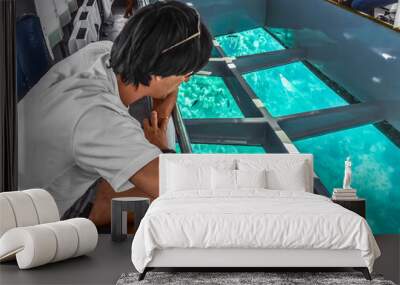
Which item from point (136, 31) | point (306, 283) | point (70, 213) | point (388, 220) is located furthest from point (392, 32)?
point (70, 213)

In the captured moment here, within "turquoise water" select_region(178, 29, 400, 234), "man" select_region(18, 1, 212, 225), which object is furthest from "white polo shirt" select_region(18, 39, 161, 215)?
"turquoise water" select_region(178, 29, 400, 234)

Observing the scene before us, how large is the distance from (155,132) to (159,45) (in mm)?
820

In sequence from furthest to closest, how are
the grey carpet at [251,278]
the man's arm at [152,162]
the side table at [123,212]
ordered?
the man's arm at [152,162] < the side table at [123,212] < the grey carpet at [251,278]

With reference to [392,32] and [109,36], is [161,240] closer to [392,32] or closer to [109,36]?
[109,36]

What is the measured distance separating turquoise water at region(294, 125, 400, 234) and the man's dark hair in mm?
1330

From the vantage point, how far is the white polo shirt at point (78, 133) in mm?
6172

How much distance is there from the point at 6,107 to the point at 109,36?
118 cm

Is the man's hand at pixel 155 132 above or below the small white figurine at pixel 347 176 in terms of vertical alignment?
above

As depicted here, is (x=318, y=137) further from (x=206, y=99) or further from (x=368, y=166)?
(x=206, y=99)

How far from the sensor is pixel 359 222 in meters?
4.33

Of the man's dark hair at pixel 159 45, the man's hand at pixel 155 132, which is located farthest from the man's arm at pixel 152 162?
the man's dark hair at pixel 159 45

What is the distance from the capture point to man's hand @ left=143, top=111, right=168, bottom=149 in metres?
6.25

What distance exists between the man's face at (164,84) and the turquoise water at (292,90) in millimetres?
622

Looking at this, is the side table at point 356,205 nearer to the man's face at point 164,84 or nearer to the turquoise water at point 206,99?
the turquoise water at point 206,99
